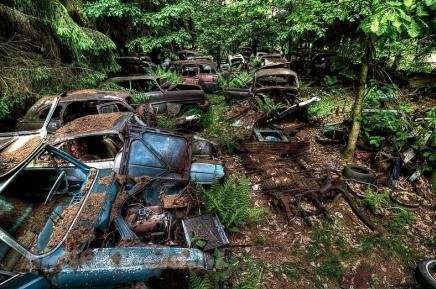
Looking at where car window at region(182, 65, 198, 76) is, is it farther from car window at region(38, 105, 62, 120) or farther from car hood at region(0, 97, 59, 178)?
car hood at region(0, 97, 59, 178)

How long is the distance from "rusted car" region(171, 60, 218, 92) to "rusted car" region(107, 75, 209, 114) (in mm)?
2429

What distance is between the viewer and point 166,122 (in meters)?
7.71

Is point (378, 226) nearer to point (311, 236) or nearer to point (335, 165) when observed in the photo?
point (311, 236)

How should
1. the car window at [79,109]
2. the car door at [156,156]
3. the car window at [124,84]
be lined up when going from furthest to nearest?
the car window at [124,84], the car window at [79,109], the car door at [156,156]

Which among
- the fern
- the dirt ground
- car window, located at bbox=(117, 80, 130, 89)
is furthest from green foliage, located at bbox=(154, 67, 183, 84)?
the fern

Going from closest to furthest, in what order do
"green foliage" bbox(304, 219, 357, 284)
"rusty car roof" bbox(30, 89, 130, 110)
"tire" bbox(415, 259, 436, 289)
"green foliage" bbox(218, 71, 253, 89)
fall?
"tire" bbox(415, 259, 436, 289) → "green foliage" bbox(304, 219, 357, 284) → "rusty car roof" bbox(30, 89, 130, 110) → "green foliage" bbox(218, 71, 253, 89)

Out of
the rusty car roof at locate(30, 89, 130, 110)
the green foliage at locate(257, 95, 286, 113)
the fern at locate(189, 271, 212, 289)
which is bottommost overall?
the fern at locate(189, 271, 212, 289)

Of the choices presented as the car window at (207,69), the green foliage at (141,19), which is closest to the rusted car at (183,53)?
the green foliage at (141,19)

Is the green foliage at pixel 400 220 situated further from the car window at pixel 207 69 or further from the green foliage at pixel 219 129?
the car window at pixel 207 69

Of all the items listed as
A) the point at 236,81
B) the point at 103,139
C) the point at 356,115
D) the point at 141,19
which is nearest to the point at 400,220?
the point at 356,115

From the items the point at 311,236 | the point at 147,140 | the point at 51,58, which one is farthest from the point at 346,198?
the point at 51,58

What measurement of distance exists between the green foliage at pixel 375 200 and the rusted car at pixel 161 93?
5.74 m

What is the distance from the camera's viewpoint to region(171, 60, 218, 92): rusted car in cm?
1151

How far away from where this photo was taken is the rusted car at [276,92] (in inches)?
330
